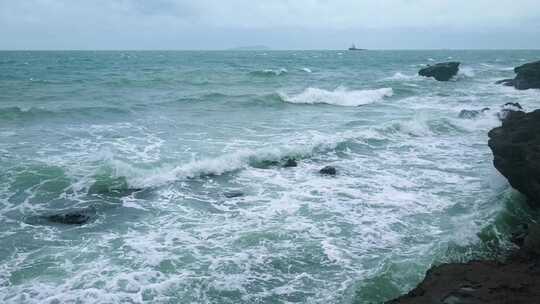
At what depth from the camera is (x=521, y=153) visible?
934 centimetres

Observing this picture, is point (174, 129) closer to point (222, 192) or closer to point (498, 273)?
point (222, 192)

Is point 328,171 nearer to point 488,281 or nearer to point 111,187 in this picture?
point 111,187

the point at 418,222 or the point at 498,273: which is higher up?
the point at 498,273

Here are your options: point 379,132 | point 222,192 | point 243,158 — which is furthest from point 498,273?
point 379,132

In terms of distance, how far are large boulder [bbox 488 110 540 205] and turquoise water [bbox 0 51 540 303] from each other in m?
0.60

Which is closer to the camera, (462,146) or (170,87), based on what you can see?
(462,146)

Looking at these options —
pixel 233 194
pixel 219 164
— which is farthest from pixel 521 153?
pixel 219 164

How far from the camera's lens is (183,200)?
34.7ft

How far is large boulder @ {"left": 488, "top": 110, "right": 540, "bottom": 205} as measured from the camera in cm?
885

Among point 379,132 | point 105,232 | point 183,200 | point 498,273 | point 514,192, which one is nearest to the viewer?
point 498,273

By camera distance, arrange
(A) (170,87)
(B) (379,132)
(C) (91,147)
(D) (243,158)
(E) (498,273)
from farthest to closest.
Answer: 1. (A) (170,87)
2. (B) (379,132)
3. (C) (91,147)
4. (D) (243,158)
5. (E) (498,273)

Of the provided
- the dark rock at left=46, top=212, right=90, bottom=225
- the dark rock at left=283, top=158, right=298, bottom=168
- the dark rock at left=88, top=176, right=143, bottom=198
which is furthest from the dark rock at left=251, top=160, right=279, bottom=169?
the dark rock at left=46, top=212, right=90, bottom=225

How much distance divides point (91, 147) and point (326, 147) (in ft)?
26.1

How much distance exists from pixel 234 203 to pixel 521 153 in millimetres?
6228
